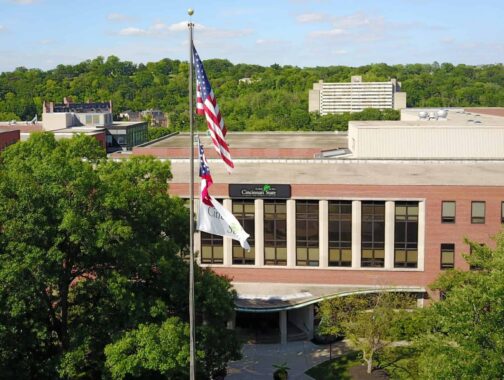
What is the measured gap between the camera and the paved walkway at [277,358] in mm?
43531

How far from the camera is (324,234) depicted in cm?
5084

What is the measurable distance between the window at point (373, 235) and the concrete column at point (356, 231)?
1.06ft

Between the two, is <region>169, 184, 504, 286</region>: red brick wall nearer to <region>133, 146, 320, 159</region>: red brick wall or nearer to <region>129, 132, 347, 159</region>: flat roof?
<region>129, 132, 347, 159</region>: flat roof

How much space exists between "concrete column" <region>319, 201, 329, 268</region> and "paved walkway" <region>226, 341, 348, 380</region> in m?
6.35

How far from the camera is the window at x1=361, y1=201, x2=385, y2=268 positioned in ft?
166

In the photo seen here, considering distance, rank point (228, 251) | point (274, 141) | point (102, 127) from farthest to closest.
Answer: point (102, 127), point (274, 141), point (228, 251)

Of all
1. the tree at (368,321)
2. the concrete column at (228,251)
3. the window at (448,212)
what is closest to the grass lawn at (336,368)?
the tree at (368,321)

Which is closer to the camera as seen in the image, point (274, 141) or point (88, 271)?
point (88, 271)

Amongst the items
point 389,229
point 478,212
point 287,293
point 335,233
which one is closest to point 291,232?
point 335,233

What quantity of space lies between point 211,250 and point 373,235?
12702mm

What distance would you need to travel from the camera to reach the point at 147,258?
30.9 metres

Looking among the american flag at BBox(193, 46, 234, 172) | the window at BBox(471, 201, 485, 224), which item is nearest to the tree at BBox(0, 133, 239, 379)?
the american flag at BBox(193, 46, 234, 172)

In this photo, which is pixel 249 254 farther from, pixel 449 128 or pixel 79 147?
pixel 449 128

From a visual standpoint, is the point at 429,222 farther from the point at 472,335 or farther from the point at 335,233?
the point at 472,335
